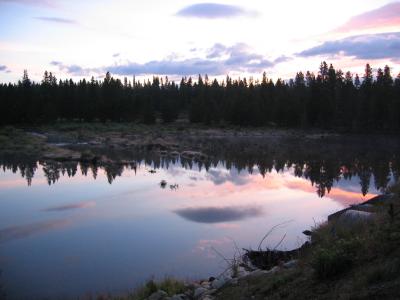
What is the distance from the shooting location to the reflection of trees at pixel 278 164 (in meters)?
30.4

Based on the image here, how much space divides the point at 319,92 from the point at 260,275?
86084mm

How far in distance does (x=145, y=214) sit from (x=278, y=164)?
22181 mm

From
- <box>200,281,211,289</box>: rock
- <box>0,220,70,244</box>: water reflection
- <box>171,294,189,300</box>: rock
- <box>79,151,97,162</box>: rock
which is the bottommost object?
<box>79,151,97,162</box>: rock

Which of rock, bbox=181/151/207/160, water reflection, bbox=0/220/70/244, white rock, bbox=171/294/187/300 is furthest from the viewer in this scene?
rock, bbox=181/151/207/160

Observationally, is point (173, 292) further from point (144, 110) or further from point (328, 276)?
point (144, 110)

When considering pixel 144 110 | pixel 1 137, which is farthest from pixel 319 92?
pixel 1 137

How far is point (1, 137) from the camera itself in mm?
54375

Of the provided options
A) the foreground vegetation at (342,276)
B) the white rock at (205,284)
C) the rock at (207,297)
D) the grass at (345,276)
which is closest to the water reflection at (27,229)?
the foreground vegetation at (342,276)

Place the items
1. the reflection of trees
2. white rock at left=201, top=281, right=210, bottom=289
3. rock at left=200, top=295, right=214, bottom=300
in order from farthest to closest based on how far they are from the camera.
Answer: the reflection of trees, white rock at left=201, top=281, right=210, bottom=289, rock at left=200, top=295, right=214, bottom=300

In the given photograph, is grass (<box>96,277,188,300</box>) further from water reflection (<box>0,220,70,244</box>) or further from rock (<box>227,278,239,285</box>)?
water reflection (<box>0,220,70,244</box>)

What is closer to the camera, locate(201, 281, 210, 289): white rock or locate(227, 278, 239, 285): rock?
locate(227, 278, 239, 285): rock

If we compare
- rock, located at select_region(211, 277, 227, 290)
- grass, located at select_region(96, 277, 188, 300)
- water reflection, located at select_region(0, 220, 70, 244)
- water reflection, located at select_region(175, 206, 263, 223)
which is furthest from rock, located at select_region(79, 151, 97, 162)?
rock, located at select_region(211, 277, 227, 290)

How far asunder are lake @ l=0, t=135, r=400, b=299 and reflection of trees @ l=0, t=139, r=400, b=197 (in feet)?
0.44

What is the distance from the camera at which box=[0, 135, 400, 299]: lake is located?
1205 centimetres
